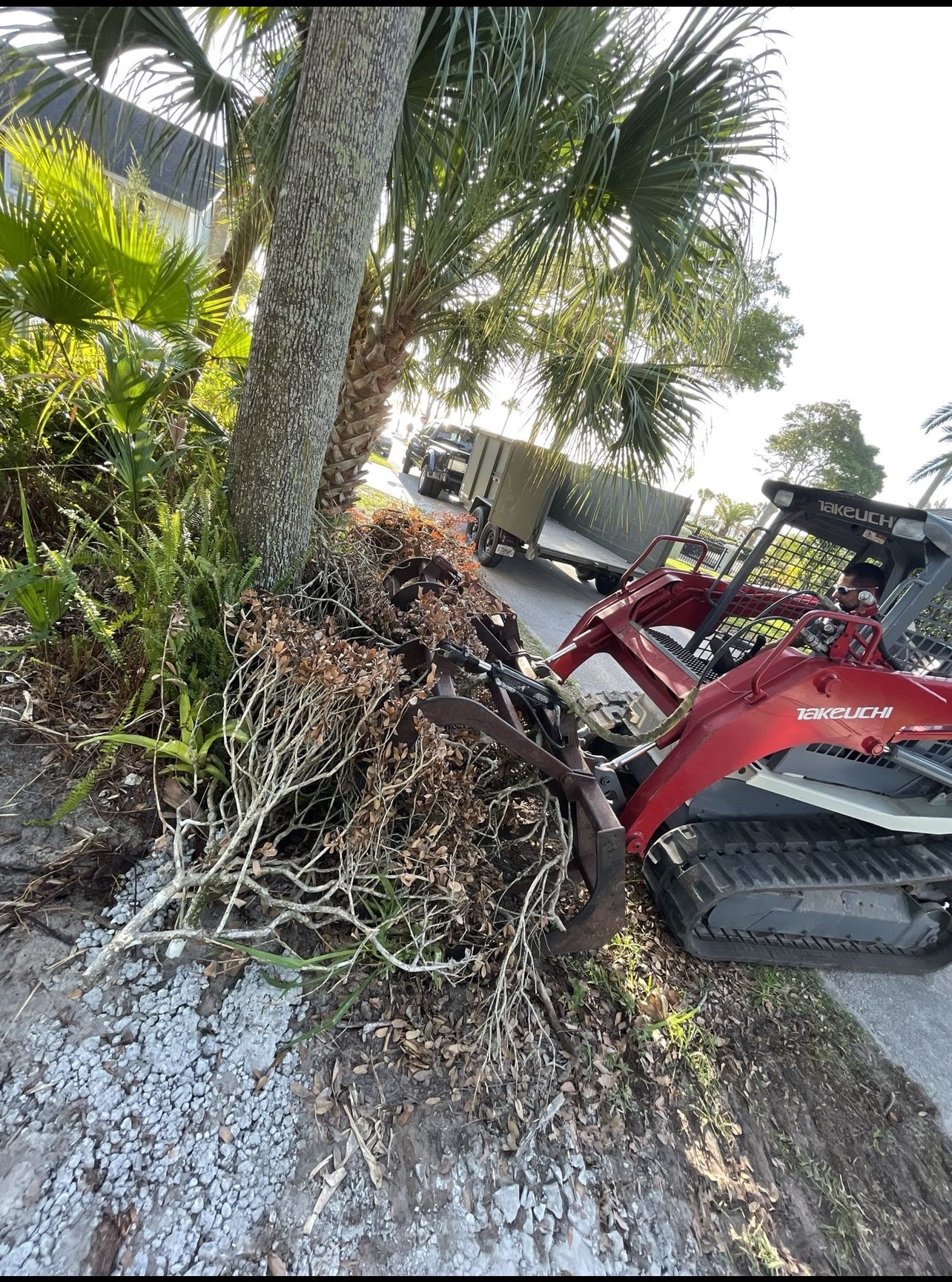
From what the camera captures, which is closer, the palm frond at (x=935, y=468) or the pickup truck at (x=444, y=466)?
the pickup truck at (x=444, y=466)

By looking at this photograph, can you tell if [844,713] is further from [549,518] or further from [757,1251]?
[549,518]

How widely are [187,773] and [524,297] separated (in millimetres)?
3034

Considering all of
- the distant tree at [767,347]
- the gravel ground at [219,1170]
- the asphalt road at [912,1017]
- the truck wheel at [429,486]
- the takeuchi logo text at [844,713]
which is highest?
the distant tree at [767,347]

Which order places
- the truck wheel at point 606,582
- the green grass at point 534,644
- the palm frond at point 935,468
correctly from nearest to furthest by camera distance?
the green grass at point 534,644 < the truck wheel at point 606,582 < the palm frond at point 935,468

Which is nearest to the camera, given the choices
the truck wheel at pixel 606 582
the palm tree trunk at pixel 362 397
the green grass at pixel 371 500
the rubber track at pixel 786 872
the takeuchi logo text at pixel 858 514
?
the takeuchi logo text at pixel 858 514

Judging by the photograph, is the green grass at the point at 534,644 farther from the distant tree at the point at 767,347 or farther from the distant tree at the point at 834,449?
the distant tree at the point at 834,449

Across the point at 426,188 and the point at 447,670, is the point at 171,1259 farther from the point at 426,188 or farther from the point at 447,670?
the point at 426,188

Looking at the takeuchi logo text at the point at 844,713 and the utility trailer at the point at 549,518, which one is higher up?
the takeuchi logo text at the point at 844,713

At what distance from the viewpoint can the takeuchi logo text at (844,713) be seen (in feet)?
8.08

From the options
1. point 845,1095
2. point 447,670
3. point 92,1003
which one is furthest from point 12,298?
point 845,1095

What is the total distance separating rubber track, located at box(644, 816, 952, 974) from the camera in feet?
9.11

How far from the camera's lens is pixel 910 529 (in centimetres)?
247

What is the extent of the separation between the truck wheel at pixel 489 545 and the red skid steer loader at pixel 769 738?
4.74 m

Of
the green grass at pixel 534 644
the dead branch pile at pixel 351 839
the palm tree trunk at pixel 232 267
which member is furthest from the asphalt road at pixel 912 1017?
the palm tree trunk at pixel 232 267
